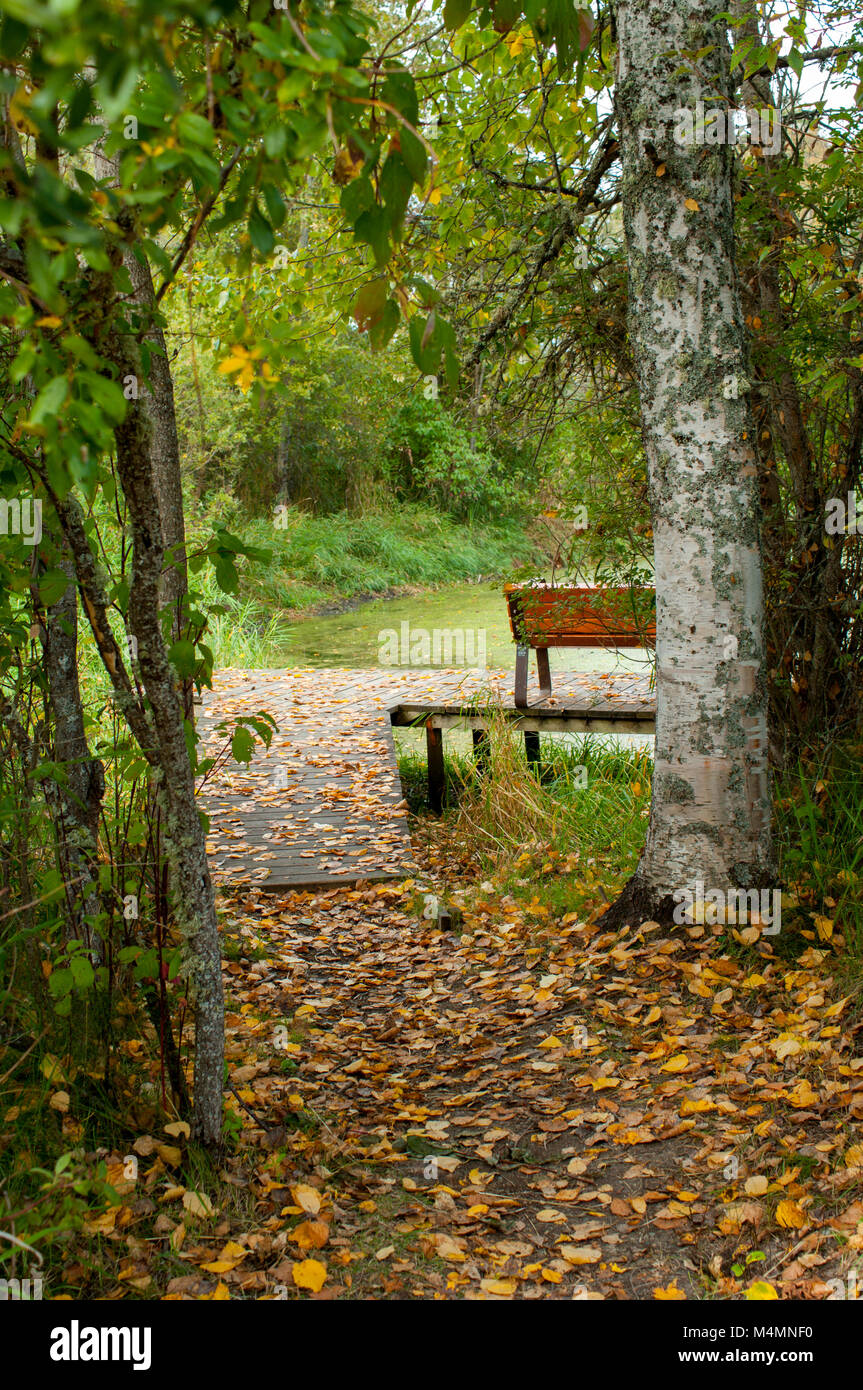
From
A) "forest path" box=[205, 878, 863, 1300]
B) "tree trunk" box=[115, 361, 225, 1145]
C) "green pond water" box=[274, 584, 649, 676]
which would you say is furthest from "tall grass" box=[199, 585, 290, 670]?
"tree trunk" box=[115, 361, 225, 1145]

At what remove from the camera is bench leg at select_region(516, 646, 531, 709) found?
6520 millimetres

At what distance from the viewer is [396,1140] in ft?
9.18

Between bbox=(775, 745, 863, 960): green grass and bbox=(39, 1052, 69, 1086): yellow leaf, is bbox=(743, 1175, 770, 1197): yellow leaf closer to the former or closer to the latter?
bbox=(775, 745, 863, 960): green grass

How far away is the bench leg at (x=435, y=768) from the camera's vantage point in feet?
23.1

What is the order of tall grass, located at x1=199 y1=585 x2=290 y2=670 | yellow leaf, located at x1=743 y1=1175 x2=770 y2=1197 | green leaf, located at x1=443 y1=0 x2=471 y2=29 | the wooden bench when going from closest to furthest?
green leaf, located at x1=443 y1=0 x2=471 y2=29 → yellow leaf, located at x1=743 y1=1175 x2=770 y2=1197 → the wooden bench → tall grass, located at x1=199 y1=585 x2=290 y2=670

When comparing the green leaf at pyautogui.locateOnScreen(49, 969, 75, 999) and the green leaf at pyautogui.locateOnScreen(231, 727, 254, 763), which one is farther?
the green leaf at pyautogui.locateOnScreen(231, 727, 254, 763)

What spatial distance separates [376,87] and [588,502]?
125 inches

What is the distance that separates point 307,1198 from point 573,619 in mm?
4475

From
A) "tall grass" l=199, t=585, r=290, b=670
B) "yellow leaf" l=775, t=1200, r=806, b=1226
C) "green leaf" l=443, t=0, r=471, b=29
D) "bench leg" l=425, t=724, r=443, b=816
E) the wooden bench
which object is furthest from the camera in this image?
"tall grass" l=199, t=585, r=290, b=670

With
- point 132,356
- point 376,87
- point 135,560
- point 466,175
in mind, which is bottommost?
point 135,560

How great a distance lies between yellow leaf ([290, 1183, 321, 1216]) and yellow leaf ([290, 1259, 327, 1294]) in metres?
0.20

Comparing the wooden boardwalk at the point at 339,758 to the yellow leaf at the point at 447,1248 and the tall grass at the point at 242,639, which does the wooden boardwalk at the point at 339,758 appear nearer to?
the tall grass at the point at 242,639

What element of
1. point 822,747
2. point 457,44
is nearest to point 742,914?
point 822,747
